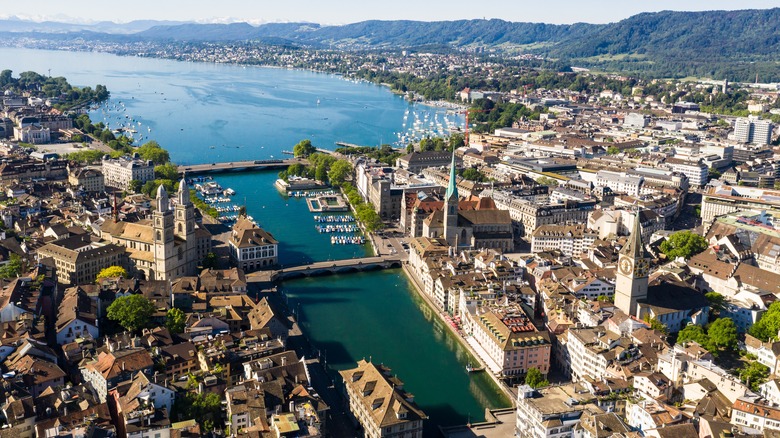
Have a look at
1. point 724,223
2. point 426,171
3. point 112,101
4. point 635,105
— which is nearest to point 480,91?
point 635,105

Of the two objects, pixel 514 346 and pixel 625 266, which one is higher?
pixel 625 266

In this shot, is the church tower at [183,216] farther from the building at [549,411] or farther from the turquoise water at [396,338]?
the building at [549,411]

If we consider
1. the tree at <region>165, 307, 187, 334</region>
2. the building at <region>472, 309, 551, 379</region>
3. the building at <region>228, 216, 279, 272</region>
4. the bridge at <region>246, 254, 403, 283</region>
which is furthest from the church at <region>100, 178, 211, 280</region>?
the building at <region>472, 309, 551, 379</region>

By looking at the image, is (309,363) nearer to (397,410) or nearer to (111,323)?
(397,410)

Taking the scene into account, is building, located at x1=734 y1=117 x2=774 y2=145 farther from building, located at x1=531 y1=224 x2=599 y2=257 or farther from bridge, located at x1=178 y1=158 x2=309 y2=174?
building, located at x1=531 y1=224 x2=599 y2=257

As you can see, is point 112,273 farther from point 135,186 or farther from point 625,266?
point 135,186

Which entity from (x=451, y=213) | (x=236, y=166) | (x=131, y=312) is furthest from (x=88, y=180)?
(x=131, y=312)

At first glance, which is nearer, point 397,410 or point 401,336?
point 397,410
